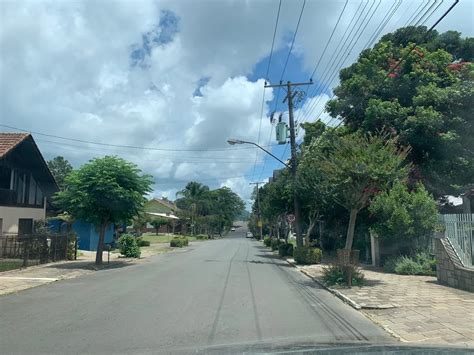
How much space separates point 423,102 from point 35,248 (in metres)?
20.7

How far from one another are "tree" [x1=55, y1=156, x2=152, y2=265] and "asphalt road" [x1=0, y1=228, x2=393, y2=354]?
25.5 feet

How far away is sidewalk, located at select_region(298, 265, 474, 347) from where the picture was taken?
8.41 m

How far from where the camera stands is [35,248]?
23016 millimetres

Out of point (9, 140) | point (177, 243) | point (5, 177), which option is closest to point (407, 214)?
point (9, 140)

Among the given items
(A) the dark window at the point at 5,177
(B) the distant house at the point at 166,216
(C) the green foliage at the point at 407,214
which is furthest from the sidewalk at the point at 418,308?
(B) the distant house at the point at 166,216

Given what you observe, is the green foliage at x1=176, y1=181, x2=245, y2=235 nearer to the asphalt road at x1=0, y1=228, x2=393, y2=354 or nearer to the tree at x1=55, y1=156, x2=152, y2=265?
the tree at x1=55, y1=156, x2=152, y2=265

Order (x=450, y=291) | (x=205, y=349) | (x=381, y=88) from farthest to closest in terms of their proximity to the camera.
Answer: (x=381, y=88), (x=450, y=291), (x=205, y=349)

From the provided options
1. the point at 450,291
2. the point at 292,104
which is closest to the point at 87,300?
the point at 450,291

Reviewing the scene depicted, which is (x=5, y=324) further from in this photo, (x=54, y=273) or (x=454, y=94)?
(x=454, y=94)

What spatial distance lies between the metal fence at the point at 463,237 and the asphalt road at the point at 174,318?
4.35m

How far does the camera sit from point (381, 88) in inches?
1084

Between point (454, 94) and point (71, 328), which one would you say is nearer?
point (71, 328)

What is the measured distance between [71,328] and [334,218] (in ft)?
76.2

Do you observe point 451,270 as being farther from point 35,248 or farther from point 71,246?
point 71,246
